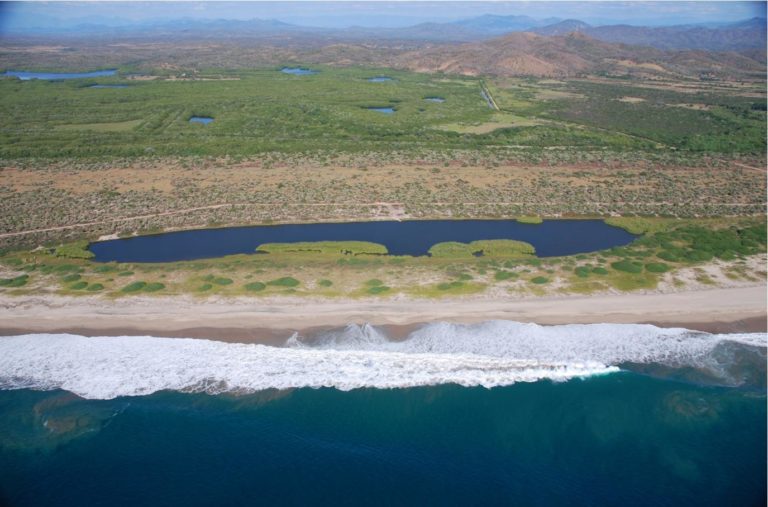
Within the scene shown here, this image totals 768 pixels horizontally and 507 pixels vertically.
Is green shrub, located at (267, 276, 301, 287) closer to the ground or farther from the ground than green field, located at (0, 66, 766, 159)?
closer to the ground

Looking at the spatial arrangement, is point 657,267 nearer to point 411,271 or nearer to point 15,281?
point 411,271

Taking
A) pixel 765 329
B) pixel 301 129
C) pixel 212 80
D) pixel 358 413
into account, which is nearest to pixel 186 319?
pixel 358 413

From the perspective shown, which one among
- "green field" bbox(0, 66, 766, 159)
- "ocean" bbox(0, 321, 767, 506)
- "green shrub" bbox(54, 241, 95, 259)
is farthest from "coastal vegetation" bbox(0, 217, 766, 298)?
"green field" bbox(0, 66, 766, 159)

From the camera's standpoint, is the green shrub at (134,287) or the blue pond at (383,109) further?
the blue pond at (383,109)

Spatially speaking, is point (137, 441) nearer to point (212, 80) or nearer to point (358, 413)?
point (358, 413)

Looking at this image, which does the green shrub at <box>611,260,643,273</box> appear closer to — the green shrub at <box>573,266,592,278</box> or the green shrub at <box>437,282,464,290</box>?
the green shrub at <box>573,266,592,278</box>

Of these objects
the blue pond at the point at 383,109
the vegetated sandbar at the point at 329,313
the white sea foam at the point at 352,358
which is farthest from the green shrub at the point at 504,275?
the blue pond at the point at 383,109

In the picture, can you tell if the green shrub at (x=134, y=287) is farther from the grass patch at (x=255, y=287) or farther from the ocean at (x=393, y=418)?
the grass patch at (x=255, y=287)
